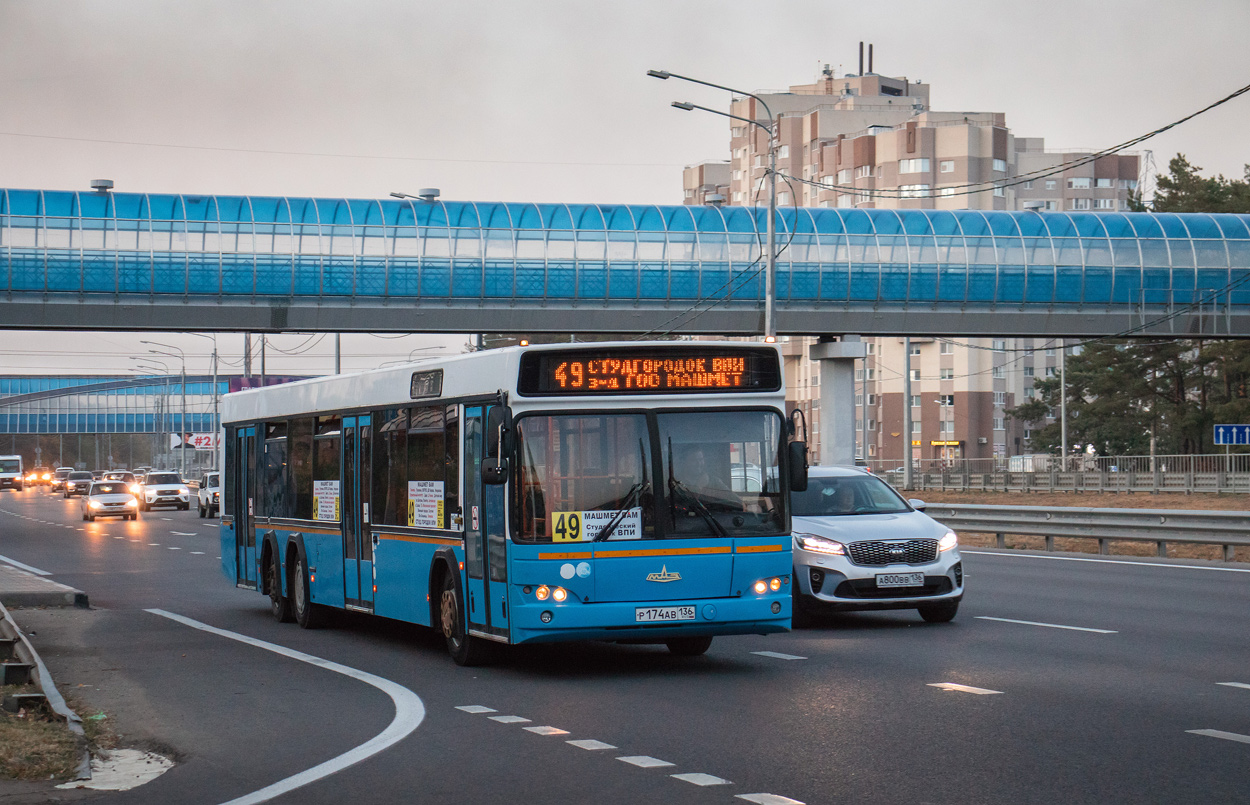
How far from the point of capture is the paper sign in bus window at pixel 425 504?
45.1ft

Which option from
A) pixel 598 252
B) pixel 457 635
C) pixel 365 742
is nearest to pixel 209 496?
pixel 598 252

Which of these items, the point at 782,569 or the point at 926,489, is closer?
the point at 782,569

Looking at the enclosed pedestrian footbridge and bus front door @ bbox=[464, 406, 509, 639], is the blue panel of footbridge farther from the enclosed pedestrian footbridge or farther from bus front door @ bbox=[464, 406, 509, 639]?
bus front door @ bbox=[464, 406, 509, 639]

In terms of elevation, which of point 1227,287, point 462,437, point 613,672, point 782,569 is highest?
point 1227,287

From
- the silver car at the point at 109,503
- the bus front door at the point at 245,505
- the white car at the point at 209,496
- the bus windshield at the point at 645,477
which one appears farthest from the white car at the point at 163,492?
the bus windshield at the point at 645,477

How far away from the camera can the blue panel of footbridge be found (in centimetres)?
4828

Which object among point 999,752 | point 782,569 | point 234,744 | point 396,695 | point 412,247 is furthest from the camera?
point 412,247

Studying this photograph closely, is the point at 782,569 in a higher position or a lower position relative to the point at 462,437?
lower

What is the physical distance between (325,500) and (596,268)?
35612 mm

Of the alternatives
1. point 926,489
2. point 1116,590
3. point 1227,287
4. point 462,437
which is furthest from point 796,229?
point 462,437

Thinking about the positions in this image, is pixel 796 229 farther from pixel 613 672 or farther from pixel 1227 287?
pixel 613 672

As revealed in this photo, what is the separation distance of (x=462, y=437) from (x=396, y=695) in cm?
249

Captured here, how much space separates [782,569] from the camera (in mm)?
12812

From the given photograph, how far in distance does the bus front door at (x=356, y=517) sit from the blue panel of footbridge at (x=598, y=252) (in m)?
34.1
